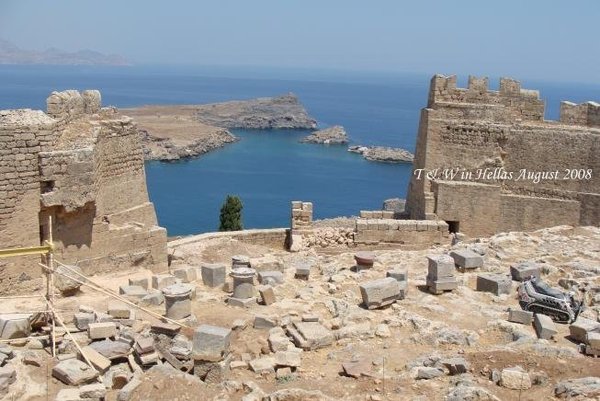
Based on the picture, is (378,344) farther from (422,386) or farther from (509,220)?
(509,220)

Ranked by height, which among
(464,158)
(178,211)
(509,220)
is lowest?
(178,211)

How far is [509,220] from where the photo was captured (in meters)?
18.8

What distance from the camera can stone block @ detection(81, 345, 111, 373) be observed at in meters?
8.09

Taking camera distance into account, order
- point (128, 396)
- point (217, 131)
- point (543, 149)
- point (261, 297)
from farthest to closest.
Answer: point (217, 131) → point (543, 149) → point (261, 297) → point (128, 396)

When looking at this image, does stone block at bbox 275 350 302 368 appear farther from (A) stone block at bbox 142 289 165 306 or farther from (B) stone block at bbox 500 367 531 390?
(A) stone block at bbox 142 289 165 306

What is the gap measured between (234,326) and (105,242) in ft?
14.5

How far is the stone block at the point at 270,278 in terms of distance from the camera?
470 inches

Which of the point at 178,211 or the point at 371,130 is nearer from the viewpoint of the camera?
the point at 178,211

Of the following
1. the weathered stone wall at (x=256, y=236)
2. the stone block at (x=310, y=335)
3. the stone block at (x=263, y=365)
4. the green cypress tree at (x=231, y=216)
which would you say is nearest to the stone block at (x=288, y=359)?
the stone block at (x=263, y=365)

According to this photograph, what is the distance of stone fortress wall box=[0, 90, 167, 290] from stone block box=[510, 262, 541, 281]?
7259 mm

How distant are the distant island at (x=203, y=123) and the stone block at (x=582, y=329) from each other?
71.3m

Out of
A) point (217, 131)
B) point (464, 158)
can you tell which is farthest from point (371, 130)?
point (464, 158)

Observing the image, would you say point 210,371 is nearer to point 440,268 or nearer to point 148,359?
point 148,359

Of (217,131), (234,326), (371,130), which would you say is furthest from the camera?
(371,130)
